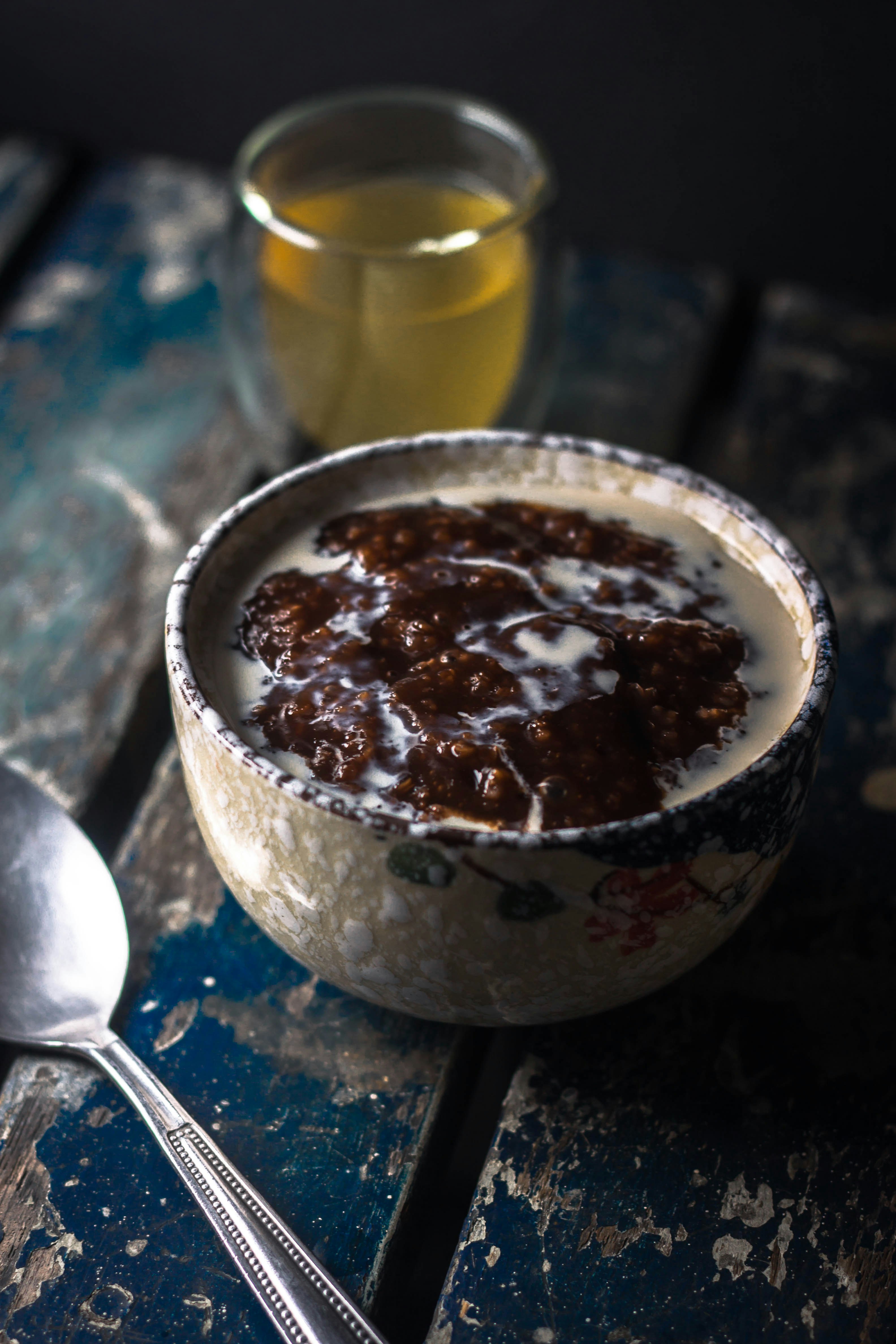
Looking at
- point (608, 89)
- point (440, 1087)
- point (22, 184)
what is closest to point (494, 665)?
point (440, 1087)

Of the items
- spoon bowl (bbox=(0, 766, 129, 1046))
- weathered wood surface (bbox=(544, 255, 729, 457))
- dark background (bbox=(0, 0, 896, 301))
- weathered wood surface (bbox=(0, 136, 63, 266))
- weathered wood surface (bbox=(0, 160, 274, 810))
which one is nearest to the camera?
spoon bowl (bbox=(0, 766, 129, 1046))

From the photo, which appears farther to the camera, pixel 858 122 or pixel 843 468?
pixel 858 122

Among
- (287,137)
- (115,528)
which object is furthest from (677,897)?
(287,137)

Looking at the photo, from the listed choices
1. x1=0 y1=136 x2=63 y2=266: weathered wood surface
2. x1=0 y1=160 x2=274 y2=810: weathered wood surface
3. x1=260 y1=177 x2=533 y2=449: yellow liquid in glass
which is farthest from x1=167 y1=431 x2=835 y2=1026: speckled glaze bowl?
x1=0 y1=136 x2=63 y2=266: weathered wood surface

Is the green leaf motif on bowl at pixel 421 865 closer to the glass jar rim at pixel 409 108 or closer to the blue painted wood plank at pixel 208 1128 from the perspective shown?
the blue painted wood plank at pixel 208 1128

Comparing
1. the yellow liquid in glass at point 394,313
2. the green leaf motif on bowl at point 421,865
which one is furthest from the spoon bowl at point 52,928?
the yellow liquid in glass at point 394,313

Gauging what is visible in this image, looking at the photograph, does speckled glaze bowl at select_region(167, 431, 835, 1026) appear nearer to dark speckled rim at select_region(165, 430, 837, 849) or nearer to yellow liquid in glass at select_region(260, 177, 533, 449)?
dark speckled rim at select_region(165, 430, 837, 849)

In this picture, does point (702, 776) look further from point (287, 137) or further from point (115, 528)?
point (287, 137)
